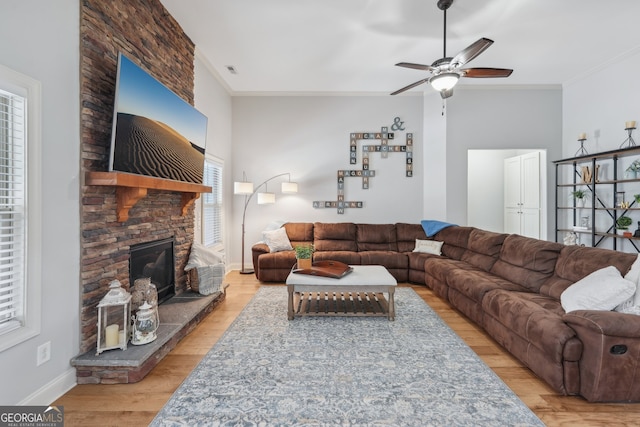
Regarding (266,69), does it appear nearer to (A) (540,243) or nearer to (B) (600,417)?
(A) (540,243)

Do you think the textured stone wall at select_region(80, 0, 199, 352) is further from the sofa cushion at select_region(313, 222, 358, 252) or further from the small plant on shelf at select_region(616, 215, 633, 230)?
the small plant on shelf at select_region(616, 215, 633, 230)

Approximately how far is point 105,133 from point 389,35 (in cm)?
313

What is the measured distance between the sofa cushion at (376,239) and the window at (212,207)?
2.38 meters

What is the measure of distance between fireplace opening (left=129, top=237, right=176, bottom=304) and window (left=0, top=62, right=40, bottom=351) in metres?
0.86

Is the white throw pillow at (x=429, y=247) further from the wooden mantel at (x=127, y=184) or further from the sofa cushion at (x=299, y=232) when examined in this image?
the wooden mantel at (x=127, y=184)

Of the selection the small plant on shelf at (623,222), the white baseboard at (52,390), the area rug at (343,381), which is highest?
the small plant on shelf at (623,222)

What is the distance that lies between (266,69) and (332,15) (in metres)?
1.64

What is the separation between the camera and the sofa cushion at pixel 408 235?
5.01 metres

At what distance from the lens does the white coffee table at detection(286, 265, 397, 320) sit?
2.98 m

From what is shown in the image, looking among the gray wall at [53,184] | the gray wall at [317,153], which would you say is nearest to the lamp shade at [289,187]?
the gray wall at [317,153]

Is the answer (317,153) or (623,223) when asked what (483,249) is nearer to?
(623,223)

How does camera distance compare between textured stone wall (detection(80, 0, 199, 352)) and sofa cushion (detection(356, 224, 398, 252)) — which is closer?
textured stone wall (detection(80, 0, 199, 352))

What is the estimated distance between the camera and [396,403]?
1.78m


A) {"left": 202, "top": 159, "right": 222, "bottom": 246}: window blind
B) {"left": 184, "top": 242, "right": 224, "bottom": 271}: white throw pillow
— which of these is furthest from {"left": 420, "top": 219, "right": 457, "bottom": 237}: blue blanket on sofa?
{"left": 202, "top": 159, "right": 222, "bottom": 246}: window blind
